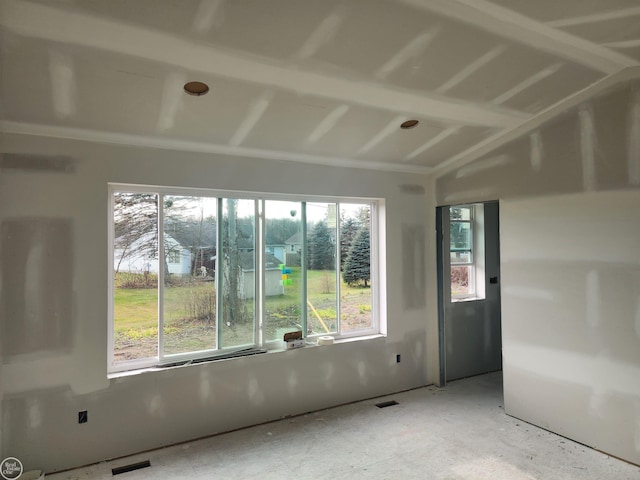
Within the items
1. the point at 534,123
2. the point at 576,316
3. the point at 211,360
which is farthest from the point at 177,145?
the point at 576,316

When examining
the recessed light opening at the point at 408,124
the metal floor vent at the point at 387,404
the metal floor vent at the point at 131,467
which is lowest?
the metal floor vent at the point at 387,404

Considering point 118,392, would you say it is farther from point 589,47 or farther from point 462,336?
point 589,47

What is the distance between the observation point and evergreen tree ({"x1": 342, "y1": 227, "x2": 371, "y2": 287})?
4.72 m

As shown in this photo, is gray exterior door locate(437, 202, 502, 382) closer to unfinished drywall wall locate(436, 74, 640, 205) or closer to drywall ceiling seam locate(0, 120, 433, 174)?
unfinished drywall wall locate(436, 74, 640, 205)

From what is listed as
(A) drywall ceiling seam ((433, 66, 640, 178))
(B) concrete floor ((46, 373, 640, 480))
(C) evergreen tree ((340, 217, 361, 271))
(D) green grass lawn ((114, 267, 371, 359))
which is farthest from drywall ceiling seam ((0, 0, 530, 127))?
(B) concrete floor ((46, 373, 640, 480))

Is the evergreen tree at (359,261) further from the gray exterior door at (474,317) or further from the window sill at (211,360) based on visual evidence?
the gray exterior door at (474,317)

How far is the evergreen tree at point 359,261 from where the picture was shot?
15.5 feet

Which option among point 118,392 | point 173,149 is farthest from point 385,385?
point 173,149

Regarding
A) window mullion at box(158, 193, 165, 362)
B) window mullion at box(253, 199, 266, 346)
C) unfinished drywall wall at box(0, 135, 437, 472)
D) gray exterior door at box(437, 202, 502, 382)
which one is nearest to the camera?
unfinished drywall wall at box(0, 135, 437, 472)

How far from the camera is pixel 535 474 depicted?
304cm

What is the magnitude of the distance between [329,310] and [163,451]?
214 cm

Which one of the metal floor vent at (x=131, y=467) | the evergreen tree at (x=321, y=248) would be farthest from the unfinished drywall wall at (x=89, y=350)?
the evergreen tree at (x=321, y=248)

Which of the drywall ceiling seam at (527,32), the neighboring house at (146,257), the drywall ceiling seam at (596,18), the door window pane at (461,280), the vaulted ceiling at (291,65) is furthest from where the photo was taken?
the door window pane at (461,280)

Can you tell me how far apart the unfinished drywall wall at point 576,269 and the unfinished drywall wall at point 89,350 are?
2.24m
